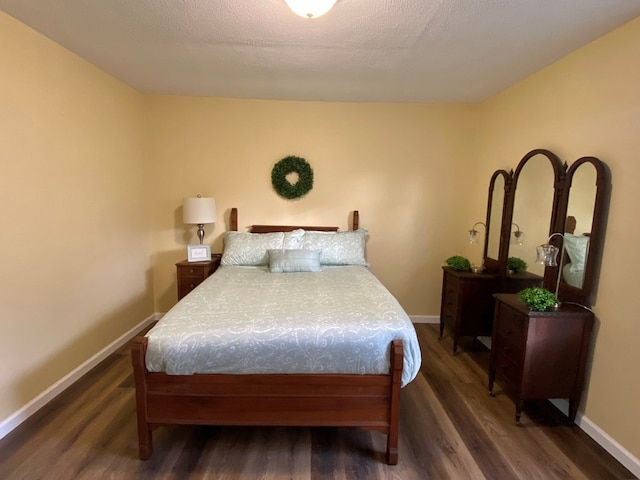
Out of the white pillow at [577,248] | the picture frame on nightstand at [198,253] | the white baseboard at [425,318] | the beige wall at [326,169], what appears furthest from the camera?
the white baseboard at [425,318]

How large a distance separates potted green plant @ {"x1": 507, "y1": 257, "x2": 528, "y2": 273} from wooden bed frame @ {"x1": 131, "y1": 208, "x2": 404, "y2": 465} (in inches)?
65.5

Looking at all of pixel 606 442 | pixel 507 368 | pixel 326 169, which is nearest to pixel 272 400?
pixel 507 368

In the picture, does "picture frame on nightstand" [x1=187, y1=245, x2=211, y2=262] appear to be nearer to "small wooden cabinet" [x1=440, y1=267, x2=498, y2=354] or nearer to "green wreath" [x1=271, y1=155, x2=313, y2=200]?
"green wreath" [x1=271, y1=155, x2=313, y2=200]

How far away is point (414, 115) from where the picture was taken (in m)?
3.54

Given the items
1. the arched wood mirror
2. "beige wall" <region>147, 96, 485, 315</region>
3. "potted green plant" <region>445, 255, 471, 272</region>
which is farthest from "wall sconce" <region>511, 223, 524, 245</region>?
"beige wall" <region>147, 96, 485, 315</region>

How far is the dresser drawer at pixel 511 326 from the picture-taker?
2092 mm

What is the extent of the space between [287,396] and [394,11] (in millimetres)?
2222

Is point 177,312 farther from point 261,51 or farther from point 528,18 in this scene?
point 528,18

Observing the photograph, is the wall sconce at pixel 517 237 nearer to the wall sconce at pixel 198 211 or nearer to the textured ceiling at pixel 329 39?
the textured ceiling at pixel 329 39

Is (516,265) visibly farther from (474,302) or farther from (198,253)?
(198,253)

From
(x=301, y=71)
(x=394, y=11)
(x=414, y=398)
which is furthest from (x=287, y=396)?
(x=301, y=71)

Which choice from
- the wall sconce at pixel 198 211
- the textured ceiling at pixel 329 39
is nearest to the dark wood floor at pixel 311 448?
the wall sconce at pixel 198 211

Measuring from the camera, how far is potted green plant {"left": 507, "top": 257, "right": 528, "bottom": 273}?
8.85ft

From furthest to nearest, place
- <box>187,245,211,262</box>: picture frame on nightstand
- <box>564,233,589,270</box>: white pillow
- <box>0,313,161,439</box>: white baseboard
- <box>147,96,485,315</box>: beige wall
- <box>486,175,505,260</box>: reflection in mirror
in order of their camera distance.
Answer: <box>147,96,485,315</box>: beige wall
<box>187,245,211,262</box>: picture frame on nightstand
<box>486,175,505,260</box>: reflection in mirror
<box>564,233,589,270</box>: white pillow
<box>0,313,161,439</box>: white baseboard
